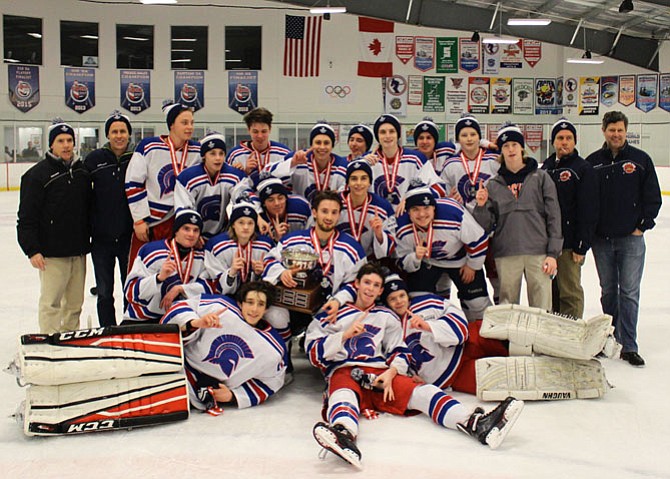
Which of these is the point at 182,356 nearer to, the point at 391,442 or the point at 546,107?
the point at 391,442

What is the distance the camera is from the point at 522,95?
2200cm

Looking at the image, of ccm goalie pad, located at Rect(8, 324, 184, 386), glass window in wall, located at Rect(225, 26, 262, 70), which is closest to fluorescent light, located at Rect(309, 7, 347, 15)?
glass window in wall, located at Rect(225, 26, 262, 70)

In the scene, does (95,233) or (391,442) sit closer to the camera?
(391,442)

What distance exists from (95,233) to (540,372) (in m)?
2.88

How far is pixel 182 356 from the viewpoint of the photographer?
12.7ft

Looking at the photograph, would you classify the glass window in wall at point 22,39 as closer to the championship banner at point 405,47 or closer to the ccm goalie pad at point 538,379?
the championship banner at point 405,47

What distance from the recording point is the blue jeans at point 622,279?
4918 mm

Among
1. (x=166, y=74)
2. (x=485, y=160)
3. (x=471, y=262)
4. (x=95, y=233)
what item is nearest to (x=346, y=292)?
(x=471, y=262)

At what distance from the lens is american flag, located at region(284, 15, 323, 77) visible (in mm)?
20234

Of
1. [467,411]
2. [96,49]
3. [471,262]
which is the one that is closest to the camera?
[467,411]

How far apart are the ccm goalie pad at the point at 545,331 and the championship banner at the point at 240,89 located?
18.0 m

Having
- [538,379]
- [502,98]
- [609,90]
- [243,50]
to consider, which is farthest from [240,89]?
[538,379]

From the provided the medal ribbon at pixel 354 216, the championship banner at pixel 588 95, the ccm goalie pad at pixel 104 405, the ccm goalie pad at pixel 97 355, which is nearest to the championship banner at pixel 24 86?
the championship banner at pixel 588 95

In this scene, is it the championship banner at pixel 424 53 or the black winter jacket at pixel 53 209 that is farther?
the championship banner at pixel 424 53
